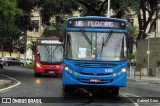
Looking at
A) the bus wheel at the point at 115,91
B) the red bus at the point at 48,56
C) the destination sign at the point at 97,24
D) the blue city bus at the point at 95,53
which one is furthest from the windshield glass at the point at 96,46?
the red bus at the point at 48,56

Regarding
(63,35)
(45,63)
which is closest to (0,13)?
(45,63)

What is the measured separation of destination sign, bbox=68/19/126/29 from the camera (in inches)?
689

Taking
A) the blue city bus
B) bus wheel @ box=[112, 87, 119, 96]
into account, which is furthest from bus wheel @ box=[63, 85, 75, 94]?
bus wheel @ box=[112, 87, 119, 96]

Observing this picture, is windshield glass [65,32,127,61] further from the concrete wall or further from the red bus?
the concrete wall

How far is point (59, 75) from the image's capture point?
36.0 metres

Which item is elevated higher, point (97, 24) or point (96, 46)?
point (97, 24)

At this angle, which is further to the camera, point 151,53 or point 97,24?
point 151,53

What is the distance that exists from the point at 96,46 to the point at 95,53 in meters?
0.31

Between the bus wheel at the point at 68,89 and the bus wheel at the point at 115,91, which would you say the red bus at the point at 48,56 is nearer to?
the bus wheel at the point at 68,89

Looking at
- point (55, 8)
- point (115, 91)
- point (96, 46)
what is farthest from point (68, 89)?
point (55, 8)

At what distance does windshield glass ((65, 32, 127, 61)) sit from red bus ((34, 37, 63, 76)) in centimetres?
1581

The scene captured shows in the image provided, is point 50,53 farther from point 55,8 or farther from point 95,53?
point 95,53

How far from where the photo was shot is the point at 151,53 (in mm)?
45000

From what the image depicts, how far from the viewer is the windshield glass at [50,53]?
1307 inches
